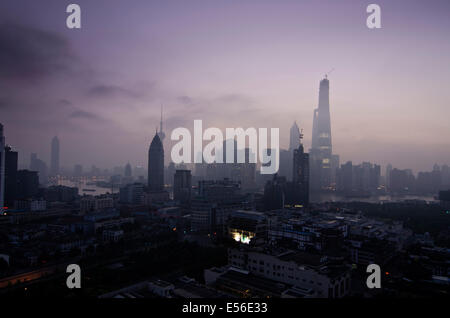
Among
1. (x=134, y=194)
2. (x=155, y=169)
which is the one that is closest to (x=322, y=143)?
(x=155, y=169)

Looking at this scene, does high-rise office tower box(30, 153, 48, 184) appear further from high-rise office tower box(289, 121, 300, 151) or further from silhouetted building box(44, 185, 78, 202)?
high-rise office tower box(289, 121, 300, 151)

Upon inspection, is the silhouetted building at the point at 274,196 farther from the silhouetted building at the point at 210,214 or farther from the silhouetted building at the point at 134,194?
the silhouetted building at the point at 134,194

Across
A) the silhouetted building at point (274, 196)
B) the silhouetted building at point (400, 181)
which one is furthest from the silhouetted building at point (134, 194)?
the silhouetted building at point (400, 181)

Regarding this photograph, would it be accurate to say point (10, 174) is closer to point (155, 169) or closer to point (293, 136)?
point (155, 169)

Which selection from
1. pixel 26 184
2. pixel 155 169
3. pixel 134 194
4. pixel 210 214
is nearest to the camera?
pixel 210 214

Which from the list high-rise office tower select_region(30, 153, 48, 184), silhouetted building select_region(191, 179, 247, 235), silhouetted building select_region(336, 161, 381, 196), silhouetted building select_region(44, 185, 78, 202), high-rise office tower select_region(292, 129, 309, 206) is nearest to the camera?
silhouetted building select_region(191, 179, 247, 235)

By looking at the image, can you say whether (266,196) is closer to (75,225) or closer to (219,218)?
(219,218)

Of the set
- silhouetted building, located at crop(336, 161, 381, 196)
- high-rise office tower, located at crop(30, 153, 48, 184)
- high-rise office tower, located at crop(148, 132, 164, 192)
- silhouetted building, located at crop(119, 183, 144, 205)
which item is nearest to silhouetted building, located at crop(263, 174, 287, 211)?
silhouetted building, located at crop(119, 183, 144, 205)
